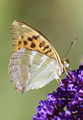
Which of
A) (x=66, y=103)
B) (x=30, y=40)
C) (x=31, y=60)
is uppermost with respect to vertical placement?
(x=30, y=40)

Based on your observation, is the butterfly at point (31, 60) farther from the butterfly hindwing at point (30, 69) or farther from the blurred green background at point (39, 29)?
the blurred green background at point (39, 29)

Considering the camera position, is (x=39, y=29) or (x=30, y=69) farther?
(x=39, y=29)

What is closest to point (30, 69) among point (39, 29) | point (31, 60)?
point (31, 60)

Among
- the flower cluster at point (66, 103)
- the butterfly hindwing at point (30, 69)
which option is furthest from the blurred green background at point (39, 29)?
the flower cluster at point (66, 103)

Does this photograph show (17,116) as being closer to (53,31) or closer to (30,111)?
(30,111)

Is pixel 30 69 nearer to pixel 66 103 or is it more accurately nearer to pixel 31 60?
pixel 31 60

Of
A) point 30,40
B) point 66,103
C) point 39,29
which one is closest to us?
point 66,103
